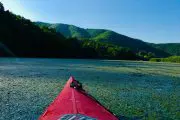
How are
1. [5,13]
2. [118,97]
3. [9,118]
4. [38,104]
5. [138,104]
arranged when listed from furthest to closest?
1. [5,13]
2. [118,97]
3. [138,104]
4. [38,104]
5. [9,118]

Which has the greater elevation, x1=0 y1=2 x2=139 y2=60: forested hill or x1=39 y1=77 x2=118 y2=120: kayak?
x1=0 y1=2 x2=139 y2=60: forested hill

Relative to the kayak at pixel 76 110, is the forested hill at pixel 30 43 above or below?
above

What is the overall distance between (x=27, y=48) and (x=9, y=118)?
70.8 m

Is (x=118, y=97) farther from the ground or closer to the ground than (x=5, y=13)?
closer to the ground

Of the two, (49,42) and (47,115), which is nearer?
(47,115)

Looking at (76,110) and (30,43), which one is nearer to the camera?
(76,110)

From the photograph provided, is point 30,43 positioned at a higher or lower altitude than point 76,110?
higher

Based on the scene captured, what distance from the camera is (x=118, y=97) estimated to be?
14562mm

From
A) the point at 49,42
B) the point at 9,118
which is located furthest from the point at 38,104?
the point at 49,42

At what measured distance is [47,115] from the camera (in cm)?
723

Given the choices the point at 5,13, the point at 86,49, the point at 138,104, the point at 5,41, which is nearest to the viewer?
the point at 138,104

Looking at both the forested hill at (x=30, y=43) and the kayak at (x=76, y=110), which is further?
the forested hill at (x=30, y=43)

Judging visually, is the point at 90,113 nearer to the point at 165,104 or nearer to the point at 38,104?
the point at 38,104

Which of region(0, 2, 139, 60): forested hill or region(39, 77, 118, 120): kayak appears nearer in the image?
region(39, 77, 118, 120): kayak
